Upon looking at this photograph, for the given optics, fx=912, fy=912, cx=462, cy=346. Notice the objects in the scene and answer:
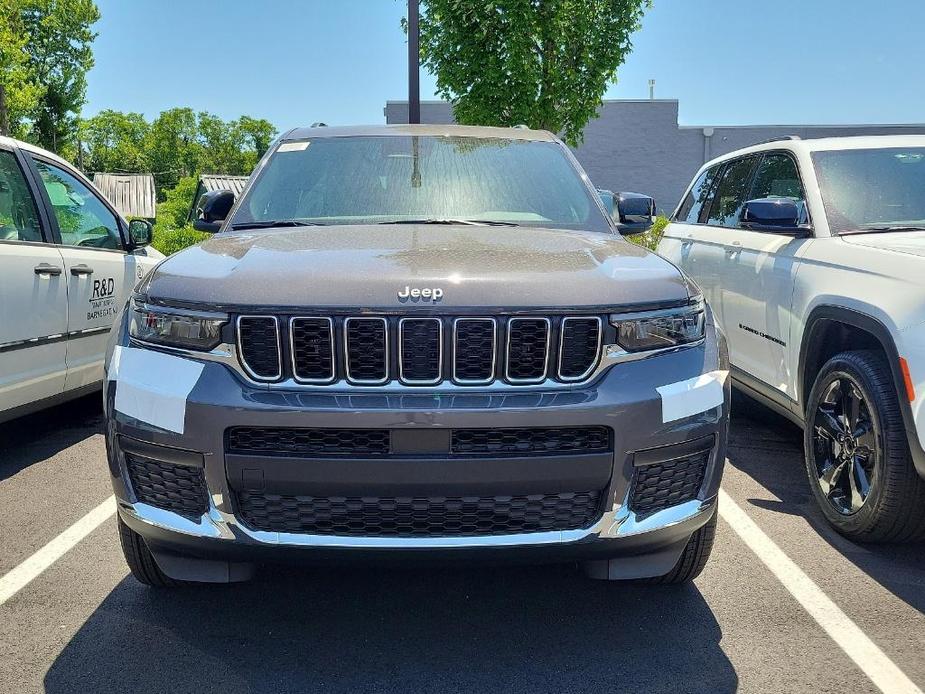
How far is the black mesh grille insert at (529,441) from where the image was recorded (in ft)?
8.59

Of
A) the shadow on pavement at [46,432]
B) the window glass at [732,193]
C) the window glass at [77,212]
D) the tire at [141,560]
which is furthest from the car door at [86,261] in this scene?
the window glass at [732,193]

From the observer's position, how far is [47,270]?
5090mm

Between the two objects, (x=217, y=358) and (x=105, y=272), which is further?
(x=105, y=272)

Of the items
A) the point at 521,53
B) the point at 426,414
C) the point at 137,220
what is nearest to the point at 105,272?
the point at 137,220

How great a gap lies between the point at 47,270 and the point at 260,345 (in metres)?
2.98

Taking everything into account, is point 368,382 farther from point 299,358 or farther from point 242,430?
point 242,430

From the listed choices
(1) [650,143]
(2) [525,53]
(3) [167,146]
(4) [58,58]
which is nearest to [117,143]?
(3) [167,146]

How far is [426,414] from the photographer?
2.59 meters

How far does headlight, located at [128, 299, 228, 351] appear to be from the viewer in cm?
272

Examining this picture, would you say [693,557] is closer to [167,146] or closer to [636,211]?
[636,211]

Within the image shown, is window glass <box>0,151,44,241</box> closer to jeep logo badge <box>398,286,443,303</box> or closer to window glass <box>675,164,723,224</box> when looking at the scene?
jeep logo badge <box>398,286,443,303</box>

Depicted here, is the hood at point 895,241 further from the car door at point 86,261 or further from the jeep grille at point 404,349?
the car door at point 86,261

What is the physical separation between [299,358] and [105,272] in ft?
12.1

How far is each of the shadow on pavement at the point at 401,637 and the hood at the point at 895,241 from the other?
1.76m
